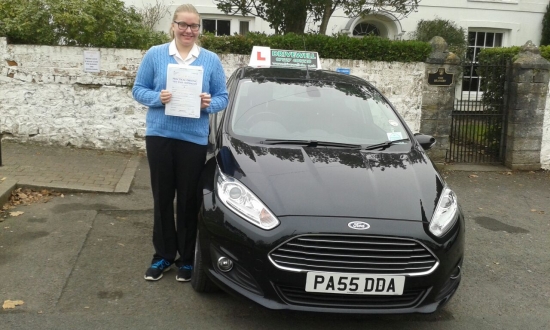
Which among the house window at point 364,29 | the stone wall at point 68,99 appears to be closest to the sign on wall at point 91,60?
the stone wall at point 68,99

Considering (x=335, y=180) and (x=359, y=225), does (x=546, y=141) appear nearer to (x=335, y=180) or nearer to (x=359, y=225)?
(x=335, y=180)

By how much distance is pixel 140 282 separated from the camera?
4.59 meters

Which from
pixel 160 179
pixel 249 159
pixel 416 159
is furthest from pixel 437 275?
pixel 160 179

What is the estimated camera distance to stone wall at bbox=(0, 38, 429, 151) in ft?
28.9

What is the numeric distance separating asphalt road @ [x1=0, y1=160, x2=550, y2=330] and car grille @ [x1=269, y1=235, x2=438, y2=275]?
35 cm

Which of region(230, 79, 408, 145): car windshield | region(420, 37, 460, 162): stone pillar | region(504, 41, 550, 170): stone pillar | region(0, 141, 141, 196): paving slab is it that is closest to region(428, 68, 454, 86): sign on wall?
region(420, 37, 460, 162): stone pillar

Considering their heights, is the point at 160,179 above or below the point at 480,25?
below

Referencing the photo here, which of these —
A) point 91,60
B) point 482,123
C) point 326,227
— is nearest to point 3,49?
point 91,60

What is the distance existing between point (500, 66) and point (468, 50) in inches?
341

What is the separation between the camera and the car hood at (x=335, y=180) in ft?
12.2

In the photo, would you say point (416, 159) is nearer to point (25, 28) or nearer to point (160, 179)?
point (160, 179)

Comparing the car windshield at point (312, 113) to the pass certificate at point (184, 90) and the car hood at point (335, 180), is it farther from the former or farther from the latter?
the pass certificate at point (184, 90)

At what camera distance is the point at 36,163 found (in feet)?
26.0

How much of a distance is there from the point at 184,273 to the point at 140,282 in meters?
0.34
